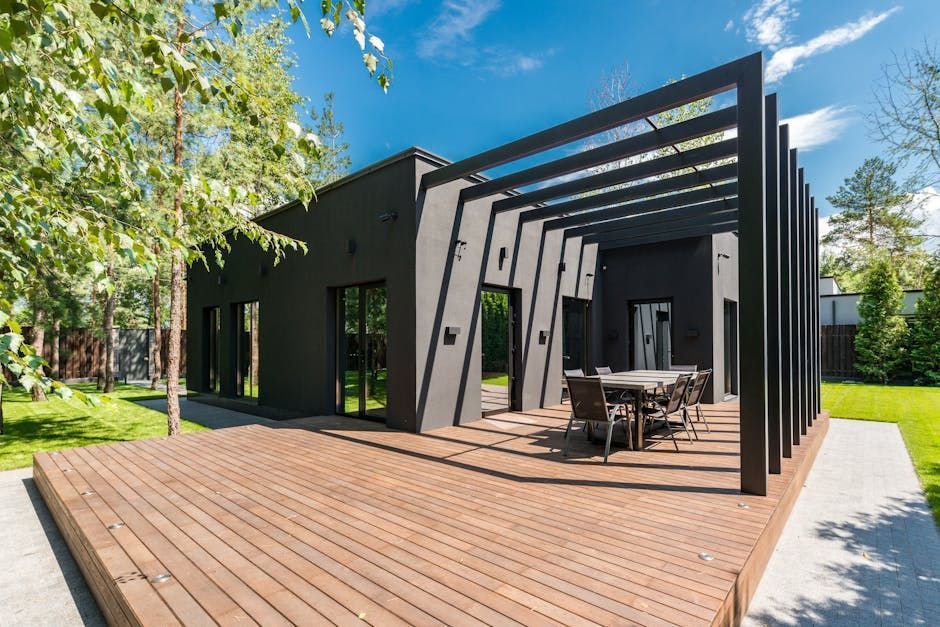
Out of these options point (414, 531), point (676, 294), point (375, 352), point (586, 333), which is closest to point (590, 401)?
point (414, 531)

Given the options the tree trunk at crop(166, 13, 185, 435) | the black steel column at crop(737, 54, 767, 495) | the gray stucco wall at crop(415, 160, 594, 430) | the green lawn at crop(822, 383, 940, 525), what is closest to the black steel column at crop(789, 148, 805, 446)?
the green lawn at crop(822, 383, 940, 525)

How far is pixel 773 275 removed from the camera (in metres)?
3.83

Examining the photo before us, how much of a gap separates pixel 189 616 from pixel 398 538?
3.62 ft

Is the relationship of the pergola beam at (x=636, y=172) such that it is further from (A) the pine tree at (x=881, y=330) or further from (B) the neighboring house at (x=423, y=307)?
(A) the pine tree at (x=881, y=330)

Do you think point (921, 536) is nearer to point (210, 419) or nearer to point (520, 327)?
point (520, 327)

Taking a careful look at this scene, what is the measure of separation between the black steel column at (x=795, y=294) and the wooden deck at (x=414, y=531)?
696 mm

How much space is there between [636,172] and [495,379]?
34.2 ft

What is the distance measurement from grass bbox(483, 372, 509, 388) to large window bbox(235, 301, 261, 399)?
682 cm

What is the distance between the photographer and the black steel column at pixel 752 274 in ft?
11.4

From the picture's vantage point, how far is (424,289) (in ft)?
20.1

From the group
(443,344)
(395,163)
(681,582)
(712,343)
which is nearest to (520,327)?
(443,344)

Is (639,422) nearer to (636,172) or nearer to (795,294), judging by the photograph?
(795,294)

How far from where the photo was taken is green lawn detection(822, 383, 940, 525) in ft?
17.7

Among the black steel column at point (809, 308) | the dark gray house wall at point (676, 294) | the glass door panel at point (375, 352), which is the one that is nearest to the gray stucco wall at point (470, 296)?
the glass door panel at point (375, 352)
